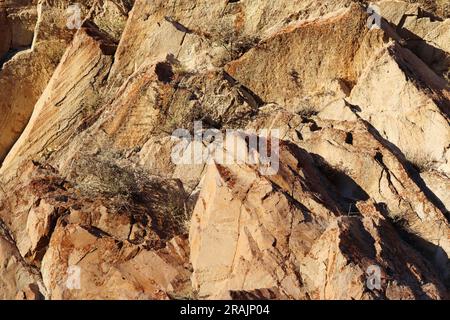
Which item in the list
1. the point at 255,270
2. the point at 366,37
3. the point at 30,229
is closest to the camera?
the point at 255,270

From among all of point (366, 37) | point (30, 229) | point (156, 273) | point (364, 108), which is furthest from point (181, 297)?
point (366, 37)

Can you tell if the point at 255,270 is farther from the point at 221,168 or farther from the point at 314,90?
the point at 314,90

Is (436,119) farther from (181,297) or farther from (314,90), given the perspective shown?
(181,297)

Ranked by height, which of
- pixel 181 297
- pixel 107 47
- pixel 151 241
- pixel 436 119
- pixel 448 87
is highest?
pixel 107 47

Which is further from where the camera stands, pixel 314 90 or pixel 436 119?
pixel 314 90

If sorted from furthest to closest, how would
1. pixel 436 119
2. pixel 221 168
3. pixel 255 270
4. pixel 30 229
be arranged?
pixel 436 119 → pixel 30 229 → pixel 221 168 → pixel 255 270

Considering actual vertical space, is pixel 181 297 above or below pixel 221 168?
below

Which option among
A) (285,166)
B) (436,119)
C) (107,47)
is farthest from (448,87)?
(107,47)
